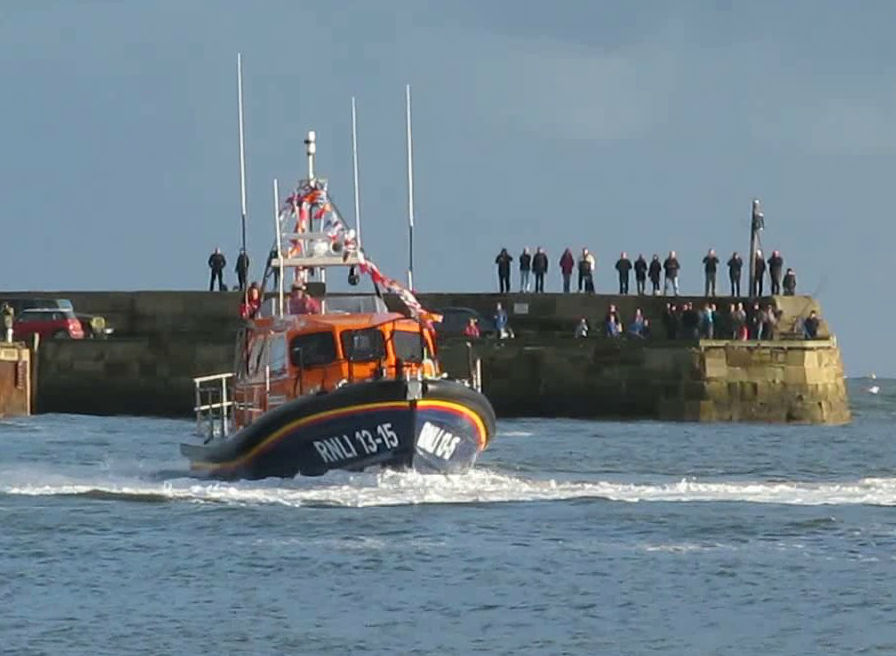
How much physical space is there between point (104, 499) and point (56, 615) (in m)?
10.2

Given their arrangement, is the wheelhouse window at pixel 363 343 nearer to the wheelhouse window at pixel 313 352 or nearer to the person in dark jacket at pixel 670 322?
the wheelhouse window at pixel 313 352

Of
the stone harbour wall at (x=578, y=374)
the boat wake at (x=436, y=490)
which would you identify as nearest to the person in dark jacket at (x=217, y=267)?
the stone harbour wall at (x=578, y=374)

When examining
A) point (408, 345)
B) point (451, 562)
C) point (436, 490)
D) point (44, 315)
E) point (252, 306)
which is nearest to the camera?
point (451, 562)

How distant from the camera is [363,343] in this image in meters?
31.7

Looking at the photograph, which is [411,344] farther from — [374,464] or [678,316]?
[678,316]

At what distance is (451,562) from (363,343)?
21.9 ft

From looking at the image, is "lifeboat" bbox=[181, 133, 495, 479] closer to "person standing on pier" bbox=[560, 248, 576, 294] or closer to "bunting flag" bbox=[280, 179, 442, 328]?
"bunting flag" bbox=[280, 179, 442, 328]

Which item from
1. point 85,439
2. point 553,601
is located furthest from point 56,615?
point 85,439

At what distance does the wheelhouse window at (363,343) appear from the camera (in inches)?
1247

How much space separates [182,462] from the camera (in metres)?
39.2

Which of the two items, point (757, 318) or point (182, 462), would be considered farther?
point (757, 318)

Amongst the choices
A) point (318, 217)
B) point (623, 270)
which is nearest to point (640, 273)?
point (623, 270)

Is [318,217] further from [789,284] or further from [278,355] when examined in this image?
[789,284]

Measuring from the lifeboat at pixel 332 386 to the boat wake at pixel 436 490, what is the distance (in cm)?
20
